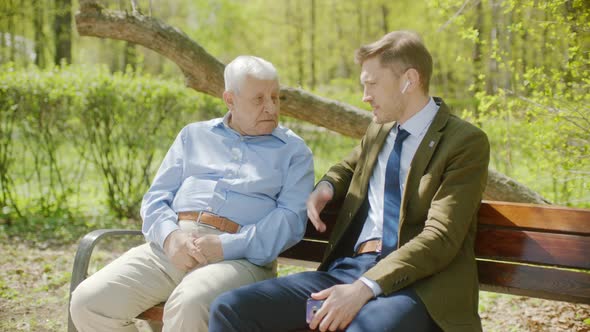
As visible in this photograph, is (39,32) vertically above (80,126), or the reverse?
(39,32)

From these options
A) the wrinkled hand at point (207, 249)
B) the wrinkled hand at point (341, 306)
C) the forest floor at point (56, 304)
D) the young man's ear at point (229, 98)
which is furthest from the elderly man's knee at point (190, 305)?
the forest floor at point (56, 304)

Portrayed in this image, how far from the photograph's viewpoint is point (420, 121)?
2.99 m

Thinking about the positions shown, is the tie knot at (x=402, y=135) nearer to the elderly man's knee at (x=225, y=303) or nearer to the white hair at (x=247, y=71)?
the white hair at (x=247, y=71)

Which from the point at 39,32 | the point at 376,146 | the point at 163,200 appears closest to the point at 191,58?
the point at 163,200

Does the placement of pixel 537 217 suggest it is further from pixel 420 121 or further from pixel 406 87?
pixel 406 87

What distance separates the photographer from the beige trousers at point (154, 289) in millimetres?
2842

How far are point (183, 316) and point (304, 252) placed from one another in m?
1.00

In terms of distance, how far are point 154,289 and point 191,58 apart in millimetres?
2805

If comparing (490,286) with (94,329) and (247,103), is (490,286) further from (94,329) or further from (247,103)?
(94,329)

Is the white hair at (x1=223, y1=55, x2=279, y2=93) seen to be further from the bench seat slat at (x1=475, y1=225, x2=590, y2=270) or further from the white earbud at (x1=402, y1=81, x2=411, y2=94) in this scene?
the bench seat slat at (x1=475, y1=225, x2=590, y2=270)

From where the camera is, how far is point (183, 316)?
2812mm

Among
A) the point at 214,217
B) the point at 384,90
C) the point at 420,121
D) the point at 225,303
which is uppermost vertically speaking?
the point at 384,90

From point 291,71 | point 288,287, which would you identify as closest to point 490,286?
point 288,287

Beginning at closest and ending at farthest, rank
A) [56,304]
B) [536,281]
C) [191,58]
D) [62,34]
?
[536,281], [56,304], [191,58], [62,34]
